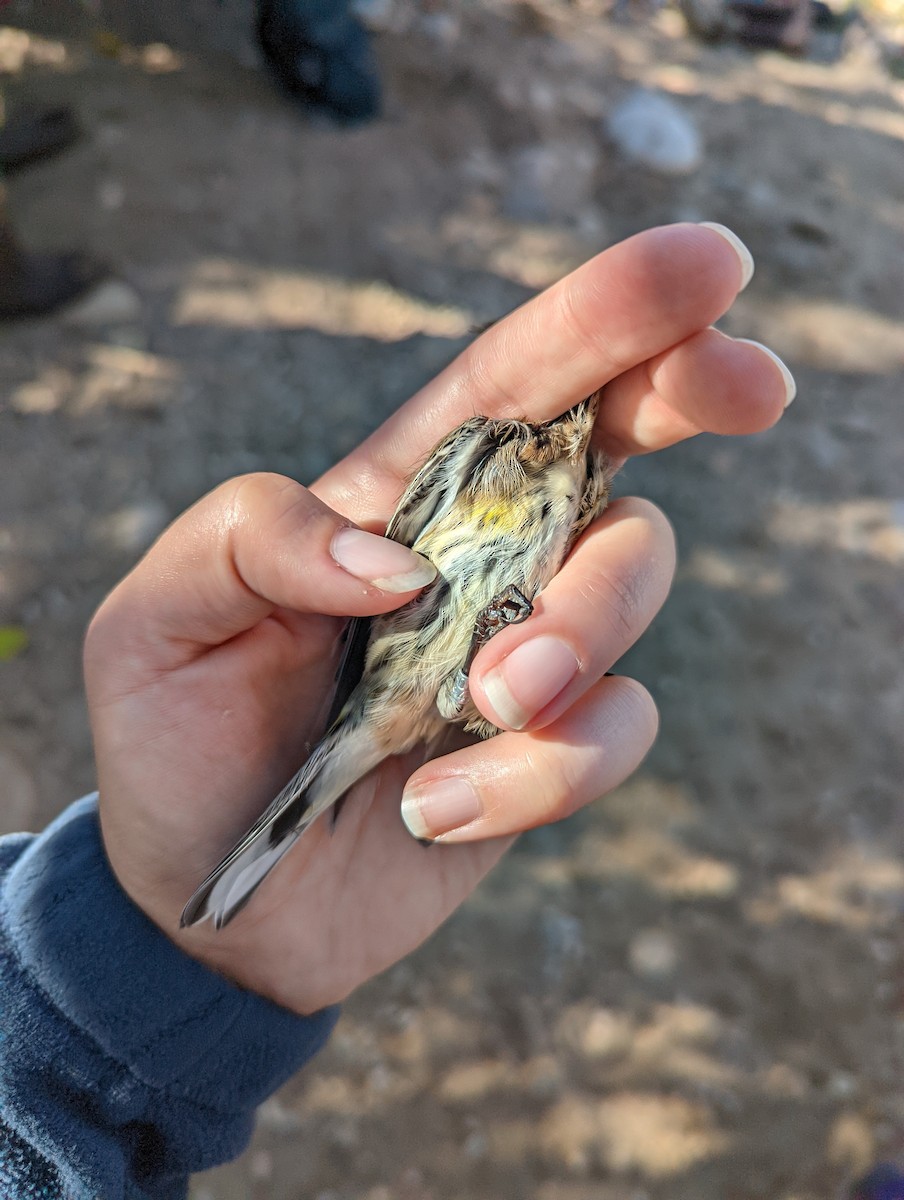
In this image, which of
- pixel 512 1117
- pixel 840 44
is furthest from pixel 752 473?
pixel 840 44

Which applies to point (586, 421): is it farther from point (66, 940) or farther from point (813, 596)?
point (813, 596)

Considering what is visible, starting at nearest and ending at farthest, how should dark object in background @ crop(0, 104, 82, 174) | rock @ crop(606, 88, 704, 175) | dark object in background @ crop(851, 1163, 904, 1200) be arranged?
dark object in background @ crop(851, 1163, 904, 1200), dark object in background @ crop(0, 104, 82, 174), rock @ crop(606, 88, 704, 175)

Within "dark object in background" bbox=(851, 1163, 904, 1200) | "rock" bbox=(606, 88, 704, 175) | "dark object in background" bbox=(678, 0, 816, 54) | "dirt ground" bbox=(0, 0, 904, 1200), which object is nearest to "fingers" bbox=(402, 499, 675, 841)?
"dirt ground" bbox=(0, 0, 904, 1200)

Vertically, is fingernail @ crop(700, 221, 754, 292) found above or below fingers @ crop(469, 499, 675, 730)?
above

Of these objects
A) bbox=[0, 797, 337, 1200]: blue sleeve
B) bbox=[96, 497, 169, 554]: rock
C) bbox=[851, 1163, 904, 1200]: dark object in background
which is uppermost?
bbox=[0, 797, 337, 1200]: blue sleeve

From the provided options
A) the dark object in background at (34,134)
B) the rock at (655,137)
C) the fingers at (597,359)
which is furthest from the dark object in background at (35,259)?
the rock at (655,137)

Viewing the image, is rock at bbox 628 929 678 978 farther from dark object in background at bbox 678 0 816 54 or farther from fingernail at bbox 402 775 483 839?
dark object in background at bbox 678 0 816 54
